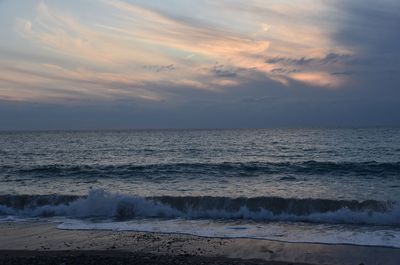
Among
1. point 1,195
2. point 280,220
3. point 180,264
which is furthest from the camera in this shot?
point 1,195

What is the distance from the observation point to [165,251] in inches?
401

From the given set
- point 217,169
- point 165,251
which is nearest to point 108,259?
point 165,251

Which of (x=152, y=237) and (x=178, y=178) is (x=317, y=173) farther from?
(x=152, y=237)

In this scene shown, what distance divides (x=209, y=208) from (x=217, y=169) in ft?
39.0

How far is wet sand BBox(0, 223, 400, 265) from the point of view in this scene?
30.1 ft

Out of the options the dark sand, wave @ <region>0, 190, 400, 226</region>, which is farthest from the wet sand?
wave @ <region>0, 190, 400, 226</region>

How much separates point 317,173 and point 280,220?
1245 centimetres

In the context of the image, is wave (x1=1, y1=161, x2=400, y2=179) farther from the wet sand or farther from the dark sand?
the dark sand

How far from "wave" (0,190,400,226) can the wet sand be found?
3.75 m

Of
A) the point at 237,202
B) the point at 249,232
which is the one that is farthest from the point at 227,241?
the point at 237,202

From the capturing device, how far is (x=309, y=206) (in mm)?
16188

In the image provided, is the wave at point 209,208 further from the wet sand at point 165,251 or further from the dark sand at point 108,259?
the dark sand at point 108,259

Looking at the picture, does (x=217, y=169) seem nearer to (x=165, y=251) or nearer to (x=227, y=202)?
(x=227, y=202)

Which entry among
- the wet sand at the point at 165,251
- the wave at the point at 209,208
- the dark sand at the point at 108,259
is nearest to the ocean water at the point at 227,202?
the wave at the point at 209,208
